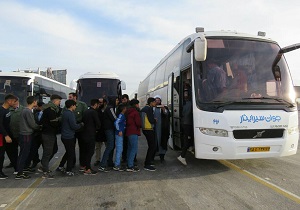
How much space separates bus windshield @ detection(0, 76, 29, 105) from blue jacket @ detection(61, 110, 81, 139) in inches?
368

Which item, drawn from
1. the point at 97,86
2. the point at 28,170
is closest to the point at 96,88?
the point at 97,86

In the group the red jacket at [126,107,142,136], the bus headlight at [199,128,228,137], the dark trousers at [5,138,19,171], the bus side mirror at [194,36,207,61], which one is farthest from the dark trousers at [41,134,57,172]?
the bus side mirror at [194,36,207,61]

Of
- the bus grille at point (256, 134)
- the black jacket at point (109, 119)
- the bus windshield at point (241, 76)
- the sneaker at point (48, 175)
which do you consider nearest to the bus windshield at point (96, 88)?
the black jacket at point (109, 119)

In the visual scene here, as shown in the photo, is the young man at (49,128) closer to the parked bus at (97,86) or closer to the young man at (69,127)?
the young man at (69,127)

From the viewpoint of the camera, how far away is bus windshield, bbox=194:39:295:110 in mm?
6934

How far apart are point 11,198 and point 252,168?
5409mm

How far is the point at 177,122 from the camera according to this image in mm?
8664

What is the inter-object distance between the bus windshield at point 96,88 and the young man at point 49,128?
840 cm

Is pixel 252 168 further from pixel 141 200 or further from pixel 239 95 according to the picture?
pixel 141 200

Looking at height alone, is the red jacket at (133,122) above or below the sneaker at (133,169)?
above

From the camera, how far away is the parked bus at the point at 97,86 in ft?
51.1

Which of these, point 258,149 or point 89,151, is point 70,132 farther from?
point 258,149

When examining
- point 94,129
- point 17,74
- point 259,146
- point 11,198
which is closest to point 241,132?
point 259,146

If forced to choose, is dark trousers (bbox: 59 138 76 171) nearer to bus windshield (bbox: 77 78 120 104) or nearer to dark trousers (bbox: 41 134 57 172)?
dark trousers (bbox: 41 134 57 172)
